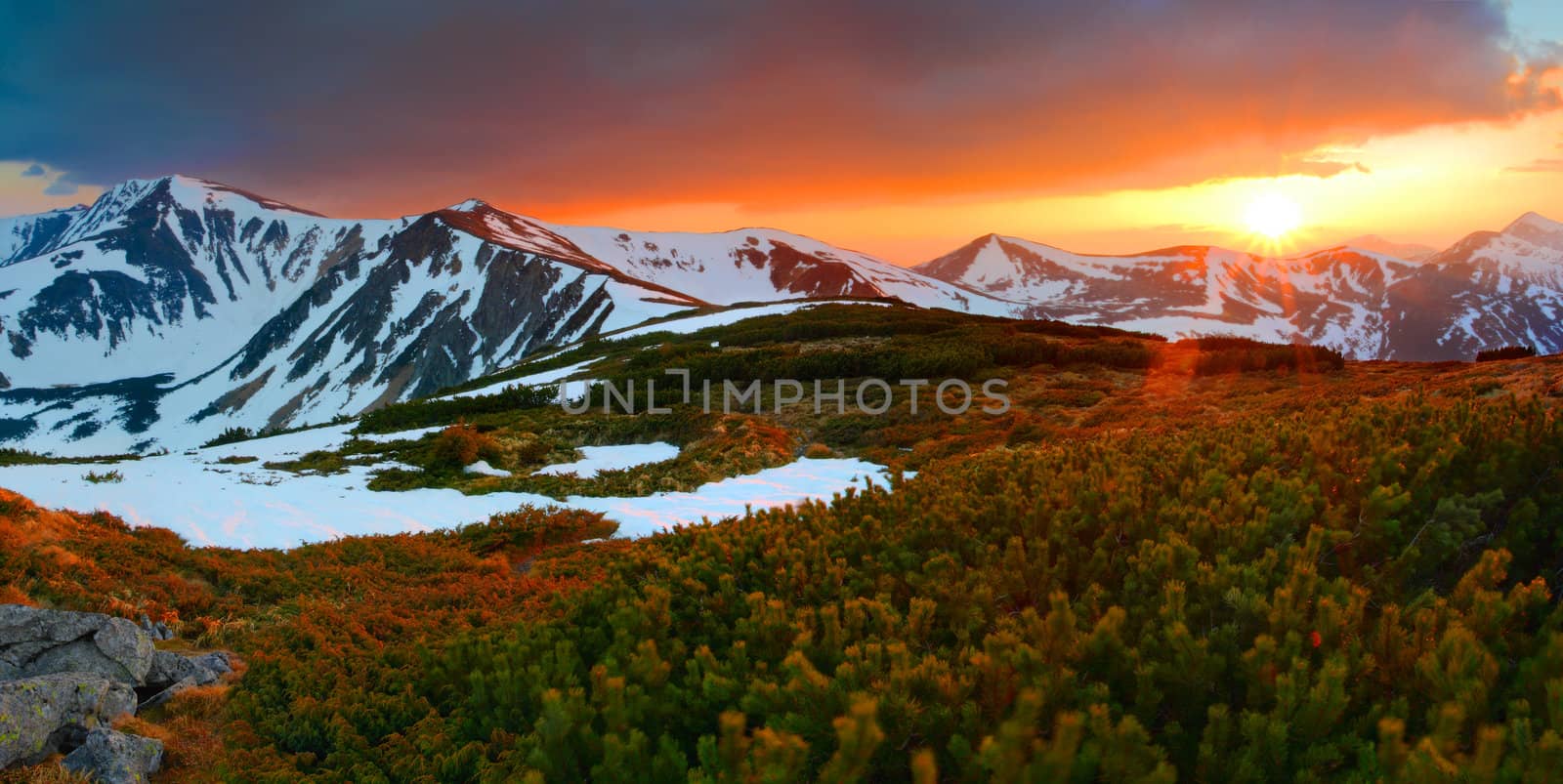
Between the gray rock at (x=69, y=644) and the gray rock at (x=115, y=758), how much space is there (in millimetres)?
1162

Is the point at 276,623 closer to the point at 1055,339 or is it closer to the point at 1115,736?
the point at 1115,736

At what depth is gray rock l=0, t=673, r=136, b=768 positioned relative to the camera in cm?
436

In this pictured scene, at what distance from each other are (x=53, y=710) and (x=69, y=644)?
1.35m

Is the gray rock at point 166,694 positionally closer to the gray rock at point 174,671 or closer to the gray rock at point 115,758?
the gray rock at point 174,671

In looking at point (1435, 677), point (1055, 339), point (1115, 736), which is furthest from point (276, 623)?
point (1055, 339)

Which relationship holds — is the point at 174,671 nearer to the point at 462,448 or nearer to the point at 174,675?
the point at 174,675

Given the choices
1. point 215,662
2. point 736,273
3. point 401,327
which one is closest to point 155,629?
point 215,662

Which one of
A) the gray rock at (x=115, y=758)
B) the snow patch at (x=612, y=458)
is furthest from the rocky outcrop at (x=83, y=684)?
the snow patch at (x=612, y=458)

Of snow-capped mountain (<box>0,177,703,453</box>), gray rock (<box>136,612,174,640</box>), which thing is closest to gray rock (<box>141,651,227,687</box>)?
gray rock (<box>136,612,174,640</box>)

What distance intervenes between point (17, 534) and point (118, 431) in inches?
7718

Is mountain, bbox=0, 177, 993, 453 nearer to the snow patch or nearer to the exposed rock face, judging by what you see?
the snow patch

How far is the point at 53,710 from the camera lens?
4684 mm

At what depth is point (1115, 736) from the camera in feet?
8.82

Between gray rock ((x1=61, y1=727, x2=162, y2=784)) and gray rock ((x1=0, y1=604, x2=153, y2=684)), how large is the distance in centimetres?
116
